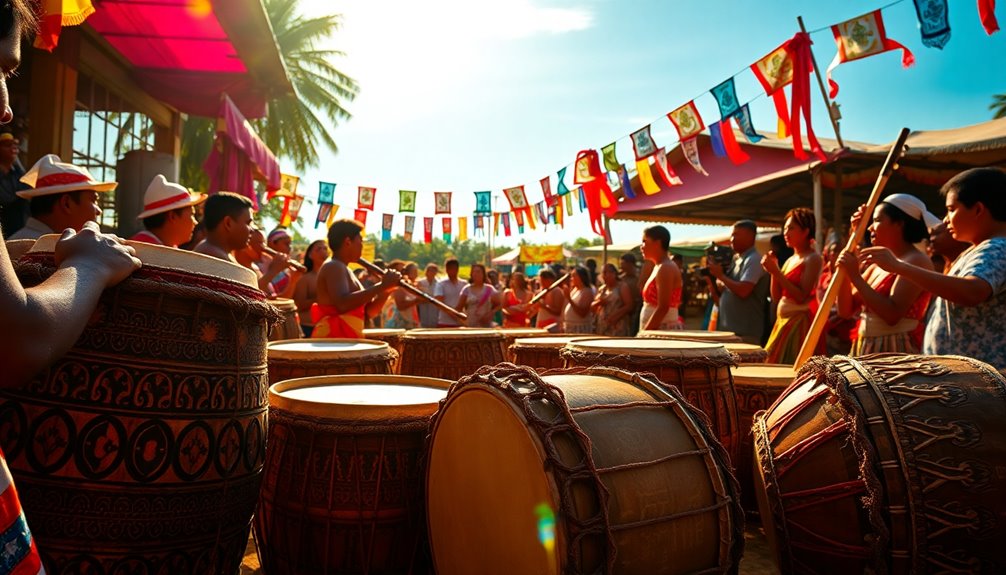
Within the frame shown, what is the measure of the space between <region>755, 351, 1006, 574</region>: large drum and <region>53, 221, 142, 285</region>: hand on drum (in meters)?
1.97

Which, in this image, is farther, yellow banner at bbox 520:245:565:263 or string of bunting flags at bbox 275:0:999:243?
yellow banner at bbox 520:245:565:263

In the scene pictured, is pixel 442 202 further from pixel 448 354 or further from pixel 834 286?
pixel 834 286

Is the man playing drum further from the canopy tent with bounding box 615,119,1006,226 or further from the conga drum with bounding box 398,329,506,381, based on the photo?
the canopy tent with bounding box 615,119,1006,226

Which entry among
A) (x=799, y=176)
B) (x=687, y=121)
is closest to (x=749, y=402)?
(x=687, y=121)

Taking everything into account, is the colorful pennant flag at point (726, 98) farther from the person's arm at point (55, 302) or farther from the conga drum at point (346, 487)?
the person's arm at point (55, 302)

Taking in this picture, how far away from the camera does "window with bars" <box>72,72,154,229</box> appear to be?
670 cm

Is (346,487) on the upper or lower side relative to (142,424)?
lower

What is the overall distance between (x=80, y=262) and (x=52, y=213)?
2242 millimetres

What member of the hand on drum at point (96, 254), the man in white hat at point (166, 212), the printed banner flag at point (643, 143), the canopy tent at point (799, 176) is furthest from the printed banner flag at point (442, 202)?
the hand on drum at point (96, 254)

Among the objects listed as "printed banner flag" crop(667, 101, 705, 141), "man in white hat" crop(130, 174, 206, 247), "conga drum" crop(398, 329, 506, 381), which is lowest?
"conga drum" crop(398, 329, 506, 381)

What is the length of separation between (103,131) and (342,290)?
457cm

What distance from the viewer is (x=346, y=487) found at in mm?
2064

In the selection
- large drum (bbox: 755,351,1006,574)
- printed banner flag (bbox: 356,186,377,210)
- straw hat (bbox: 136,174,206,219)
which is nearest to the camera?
large drum (bbox: 755,351,1006,574)

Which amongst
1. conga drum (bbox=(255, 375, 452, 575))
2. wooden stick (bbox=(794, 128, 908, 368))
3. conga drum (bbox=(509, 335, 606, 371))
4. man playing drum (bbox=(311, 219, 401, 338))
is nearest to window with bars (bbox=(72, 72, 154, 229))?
man playing drum (bbox=(311, 219, 401, 338))
